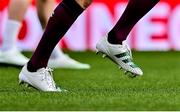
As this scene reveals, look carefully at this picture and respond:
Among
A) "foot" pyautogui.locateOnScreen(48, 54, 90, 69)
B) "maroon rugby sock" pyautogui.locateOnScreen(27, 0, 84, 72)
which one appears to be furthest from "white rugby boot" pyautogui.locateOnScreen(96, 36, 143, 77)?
"foot" pyautogui.locateOnScreen(48, 54, 90, 69)

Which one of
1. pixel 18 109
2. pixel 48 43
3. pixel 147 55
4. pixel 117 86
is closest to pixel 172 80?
pixel 117 86

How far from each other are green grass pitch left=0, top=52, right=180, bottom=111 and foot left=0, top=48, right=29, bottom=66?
8 cm

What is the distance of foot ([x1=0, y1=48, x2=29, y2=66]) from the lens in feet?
19.2

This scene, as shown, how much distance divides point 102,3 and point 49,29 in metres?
4.14

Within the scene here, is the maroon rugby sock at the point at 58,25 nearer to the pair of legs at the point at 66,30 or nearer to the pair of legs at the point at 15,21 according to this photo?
the pair of legs at the point at 66,30

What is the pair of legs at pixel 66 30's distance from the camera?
385 cm

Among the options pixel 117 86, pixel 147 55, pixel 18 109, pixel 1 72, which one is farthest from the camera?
pixel 147 55

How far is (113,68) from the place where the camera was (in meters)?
6.23

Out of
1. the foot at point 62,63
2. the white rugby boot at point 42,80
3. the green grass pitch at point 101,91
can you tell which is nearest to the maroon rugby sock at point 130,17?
the green grass pitch at point 101,91

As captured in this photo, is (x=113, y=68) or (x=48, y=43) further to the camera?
(x=113, y=68)

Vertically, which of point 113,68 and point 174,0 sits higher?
point 174,0

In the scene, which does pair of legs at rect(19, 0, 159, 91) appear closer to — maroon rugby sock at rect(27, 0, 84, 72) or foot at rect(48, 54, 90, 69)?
maroon rugby sock at rect(27, 0, 84, 72)

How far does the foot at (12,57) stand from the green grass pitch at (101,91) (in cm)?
8

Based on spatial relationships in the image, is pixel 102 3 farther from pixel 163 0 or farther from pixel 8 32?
pixel 8 32
